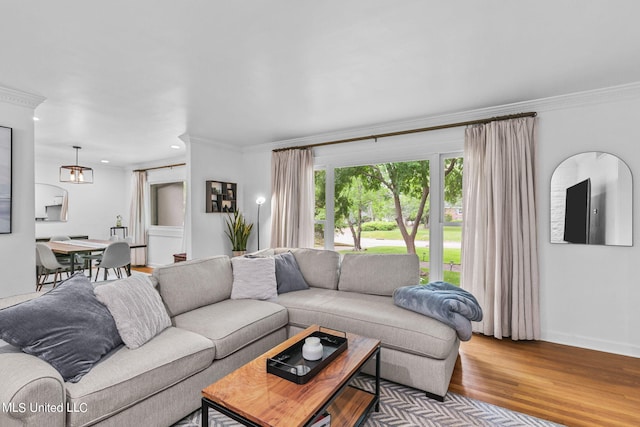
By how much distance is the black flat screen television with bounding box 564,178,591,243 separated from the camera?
308cm

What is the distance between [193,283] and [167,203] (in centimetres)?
523

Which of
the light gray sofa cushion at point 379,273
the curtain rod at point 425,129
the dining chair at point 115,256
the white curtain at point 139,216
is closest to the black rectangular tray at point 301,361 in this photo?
the light gray sofa cushion at point 379,273

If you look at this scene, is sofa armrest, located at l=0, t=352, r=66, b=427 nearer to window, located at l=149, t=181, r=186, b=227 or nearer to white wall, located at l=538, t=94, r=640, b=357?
white wall, located at l=538, t=94, r=640, b=357

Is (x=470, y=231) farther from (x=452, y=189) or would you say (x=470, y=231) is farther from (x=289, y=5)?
(x=289, y=5)

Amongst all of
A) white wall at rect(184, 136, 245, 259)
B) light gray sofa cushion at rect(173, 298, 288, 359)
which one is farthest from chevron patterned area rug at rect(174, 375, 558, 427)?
white wall at rect(184, 136, 245, 259)

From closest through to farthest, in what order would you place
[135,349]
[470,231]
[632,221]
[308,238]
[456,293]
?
[135,349] < [456,293] < [632,221] < [470,231] < [308,238]

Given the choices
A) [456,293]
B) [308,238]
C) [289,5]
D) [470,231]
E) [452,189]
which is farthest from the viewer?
[308,238]

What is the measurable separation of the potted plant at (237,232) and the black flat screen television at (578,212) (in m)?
4.35

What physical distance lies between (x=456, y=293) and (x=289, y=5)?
245 cm

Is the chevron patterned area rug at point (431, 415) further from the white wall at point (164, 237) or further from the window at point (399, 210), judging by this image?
the white wall at point (164, 237)

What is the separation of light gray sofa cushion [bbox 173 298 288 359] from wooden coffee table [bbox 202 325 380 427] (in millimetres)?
486

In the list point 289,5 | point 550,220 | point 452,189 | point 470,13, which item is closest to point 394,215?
point 452,189

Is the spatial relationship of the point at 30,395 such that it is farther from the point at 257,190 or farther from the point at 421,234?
the point at 257,190

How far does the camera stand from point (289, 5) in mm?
1748
